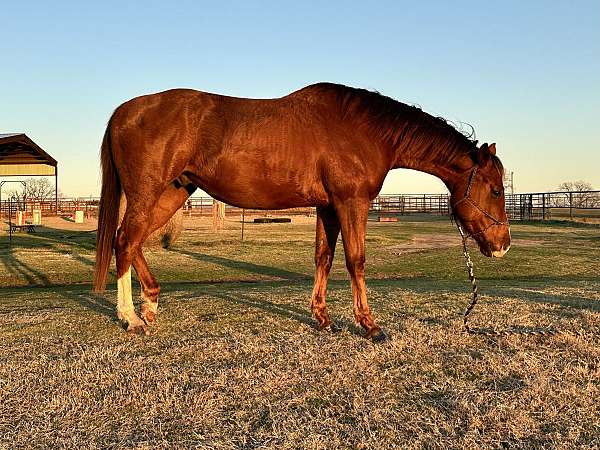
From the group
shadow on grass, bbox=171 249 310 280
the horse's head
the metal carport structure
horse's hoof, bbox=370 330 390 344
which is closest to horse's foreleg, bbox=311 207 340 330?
horse's hoof, bbox=370 330 390 344

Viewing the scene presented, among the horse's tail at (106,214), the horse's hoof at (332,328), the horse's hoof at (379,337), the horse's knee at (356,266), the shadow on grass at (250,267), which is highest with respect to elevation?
the horse's tail at (106,214)

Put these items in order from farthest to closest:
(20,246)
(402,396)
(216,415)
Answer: (20,246), (402,396), (216,415)

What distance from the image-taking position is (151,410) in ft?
9.85

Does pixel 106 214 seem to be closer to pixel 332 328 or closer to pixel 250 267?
pixel 332 328

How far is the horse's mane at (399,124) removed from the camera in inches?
203

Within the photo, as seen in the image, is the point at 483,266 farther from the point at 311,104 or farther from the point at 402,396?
the point at 402,396

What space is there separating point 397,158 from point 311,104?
104 centimetres

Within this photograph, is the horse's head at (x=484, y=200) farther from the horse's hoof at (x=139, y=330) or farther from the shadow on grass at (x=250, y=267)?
the shadow on grass at (x=250, y=267)

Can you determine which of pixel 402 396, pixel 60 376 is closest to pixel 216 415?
pixel 402 396

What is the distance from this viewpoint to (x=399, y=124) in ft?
17.1

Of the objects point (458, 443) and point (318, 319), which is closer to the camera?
point (458, 443)

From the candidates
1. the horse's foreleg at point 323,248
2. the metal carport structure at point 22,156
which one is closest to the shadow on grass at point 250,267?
the horse's foreleg at point 323,248

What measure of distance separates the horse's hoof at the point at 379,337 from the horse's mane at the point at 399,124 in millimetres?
1839

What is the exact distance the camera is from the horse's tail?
5.47 metres
